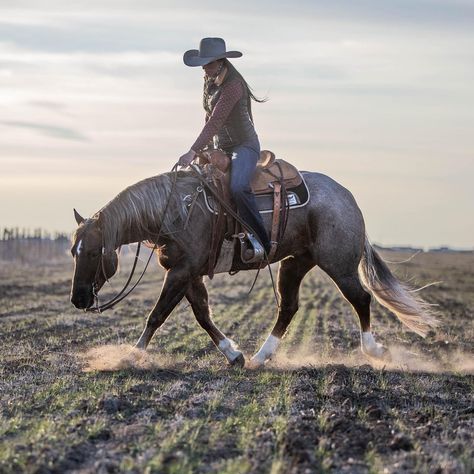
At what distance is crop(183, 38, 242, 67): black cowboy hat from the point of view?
1002 cm

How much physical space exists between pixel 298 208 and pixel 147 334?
86.0 inches

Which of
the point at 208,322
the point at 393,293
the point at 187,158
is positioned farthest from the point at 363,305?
the point at 187,158

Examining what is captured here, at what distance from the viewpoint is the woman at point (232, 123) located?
999cm

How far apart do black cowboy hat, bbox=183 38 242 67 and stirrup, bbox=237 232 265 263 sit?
191cm

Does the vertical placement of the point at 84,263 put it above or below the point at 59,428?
above

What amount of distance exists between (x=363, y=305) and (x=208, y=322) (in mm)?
1818

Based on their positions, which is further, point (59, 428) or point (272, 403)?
point (272, 403)

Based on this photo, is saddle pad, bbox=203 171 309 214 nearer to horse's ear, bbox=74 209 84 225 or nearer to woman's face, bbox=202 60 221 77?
woman's face, bbox=202 60 221 77

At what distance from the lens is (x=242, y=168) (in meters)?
10.1

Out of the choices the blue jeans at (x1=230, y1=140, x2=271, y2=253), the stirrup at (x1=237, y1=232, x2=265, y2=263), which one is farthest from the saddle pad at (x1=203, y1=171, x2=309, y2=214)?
the stirrup at (x1=237, y1=232, x2=265, y2=263)

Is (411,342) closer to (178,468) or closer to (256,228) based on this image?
(256,228)

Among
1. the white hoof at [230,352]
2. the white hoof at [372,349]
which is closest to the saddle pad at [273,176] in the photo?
the white hoof at [230,352]

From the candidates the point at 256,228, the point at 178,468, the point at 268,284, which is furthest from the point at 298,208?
the point at 268,284

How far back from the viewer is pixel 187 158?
1001 centimetres
